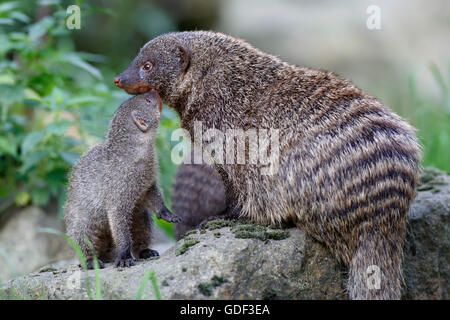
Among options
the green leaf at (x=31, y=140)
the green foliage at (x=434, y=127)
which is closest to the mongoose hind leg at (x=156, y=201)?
the green leaf at (x=31, y=140)

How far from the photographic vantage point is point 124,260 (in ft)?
11.1

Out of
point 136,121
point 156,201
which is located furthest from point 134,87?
point 156,201

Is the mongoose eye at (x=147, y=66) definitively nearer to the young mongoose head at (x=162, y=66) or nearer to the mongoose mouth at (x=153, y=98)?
the young mongoose head at (x=162, y=66)

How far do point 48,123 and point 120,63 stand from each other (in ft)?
15.3

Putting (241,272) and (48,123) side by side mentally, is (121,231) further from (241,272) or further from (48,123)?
(48,123)

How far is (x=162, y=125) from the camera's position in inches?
205

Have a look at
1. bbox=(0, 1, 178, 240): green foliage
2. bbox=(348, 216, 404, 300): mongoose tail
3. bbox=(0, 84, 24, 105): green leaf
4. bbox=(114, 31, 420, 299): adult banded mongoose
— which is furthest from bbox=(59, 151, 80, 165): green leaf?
bbox=(348, 216, 404, 300): mongoose tail

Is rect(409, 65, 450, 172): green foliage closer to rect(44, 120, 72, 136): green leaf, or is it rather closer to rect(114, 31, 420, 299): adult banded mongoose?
rect(114, 31, 420, 299): adult banded mongoose

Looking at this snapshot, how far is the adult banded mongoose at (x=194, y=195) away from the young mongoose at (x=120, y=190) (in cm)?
98

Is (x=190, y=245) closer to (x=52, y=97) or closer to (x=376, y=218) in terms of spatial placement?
(x=376, y=218)

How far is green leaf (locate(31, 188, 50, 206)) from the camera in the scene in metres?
5.23

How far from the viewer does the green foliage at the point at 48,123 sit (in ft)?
16.3

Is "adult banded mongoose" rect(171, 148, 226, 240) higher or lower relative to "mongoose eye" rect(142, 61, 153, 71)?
lower
